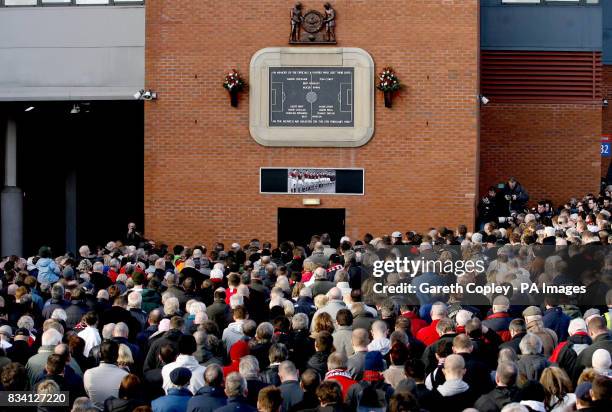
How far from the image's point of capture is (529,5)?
2972cm

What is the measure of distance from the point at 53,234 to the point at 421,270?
73.0 feet

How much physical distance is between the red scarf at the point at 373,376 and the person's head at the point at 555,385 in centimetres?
165

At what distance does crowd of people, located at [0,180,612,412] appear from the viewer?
10180 millimetres

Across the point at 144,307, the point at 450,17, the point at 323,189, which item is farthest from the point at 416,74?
the point at 144,307

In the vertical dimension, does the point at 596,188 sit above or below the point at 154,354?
above

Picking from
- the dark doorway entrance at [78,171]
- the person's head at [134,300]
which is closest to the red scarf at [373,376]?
the person's head at [134,300]

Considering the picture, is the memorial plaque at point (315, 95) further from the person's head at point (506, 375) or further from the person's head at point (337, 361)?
the person's head at point (506, 375)

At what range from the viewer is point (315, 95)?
25.5m

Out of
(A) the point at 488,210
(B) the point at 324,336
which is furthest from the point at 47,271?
(A) the point at 488,210

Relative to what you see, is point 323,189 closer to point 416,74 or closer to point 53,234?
point 416,74

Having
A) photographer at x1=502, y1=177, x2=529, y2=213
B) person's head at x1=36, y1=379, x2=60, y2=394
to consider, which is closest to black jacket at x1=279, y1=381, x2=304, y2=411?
person's head at x1=36, y1=379, x2=60, y2=394

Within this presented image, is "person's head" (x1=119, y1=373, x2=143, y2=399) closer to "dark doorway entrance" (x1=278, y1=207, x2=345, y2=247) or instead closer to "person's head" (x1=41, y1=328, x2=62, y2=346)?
"person's head" (x1=41, y1=328, x2=62, y2=346)

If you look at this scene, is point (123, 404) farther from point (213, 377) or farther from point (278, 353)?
point (278, 353)

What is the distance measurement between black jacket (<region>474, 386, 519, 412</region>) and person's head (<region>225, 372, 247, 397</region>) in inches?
77.7
